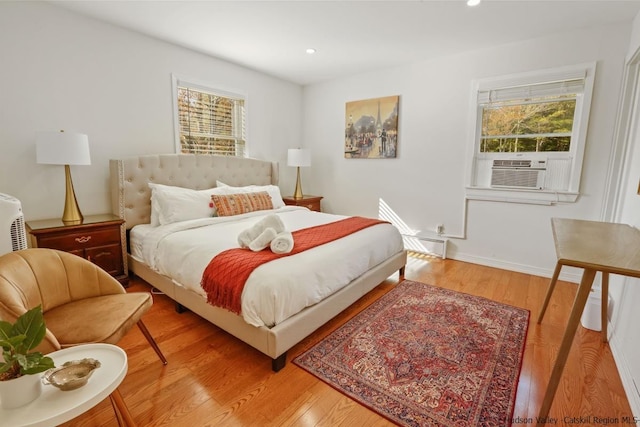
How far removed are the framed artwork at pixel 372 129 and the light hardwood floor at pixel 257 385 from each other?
2.66 m

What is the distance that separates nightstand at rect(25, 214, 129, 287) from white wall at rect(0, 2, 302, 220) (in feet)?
1.18

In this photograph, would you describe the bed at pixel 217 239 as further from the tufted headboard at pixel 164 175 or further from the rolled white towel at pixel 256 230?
the rolled white towel at pixel 256 230

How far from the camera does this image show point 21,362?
2.82 ft

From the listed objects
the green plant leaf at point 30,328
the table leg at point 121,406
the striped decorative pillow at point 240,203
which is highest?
the striped decorative pillow at point 240,203

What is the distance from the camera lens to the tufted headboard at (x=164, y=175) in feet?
9.68

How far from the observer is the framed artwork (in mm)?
4199

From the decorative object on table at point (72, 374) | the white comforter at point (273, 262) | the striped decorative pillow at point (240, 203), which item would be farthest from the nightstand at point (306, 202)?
the decorative object on table at point (72, 374)

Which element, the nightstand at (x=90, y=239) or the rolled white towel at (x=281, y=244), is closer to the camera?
the rolled white towel at (x=281, y=244)

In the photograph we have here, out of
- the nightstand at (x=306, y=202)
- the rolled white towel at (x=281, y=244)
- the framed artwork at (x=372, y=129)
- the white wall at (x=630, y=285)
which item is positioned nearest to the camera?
the white wall at (x=630, y=285)

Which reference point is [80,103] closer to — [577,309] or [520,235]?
[577,309]

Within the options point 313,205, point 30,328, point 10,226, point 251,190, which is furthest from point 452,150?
point 10,226

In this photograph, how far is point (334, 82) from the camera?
4.71 metres

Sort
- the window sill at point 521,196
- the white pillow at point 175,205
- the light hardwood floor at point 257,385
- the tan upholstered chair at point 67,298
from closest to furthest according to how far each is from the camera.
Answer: the tan upholstered chair at point 67,298
the light hardwood floor at point 257,385
the white pillow at point 175,205
the window sill at point 521,196

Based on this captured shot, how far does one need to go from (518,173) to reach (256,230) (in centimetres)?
303
